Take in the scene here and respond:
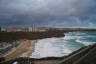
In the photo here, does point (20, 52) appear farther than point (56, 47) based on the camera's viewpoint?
No

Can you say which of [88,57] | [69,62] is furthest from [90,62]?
[69,62]

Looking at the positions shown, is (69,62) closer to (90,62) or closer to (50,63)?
(90,62)

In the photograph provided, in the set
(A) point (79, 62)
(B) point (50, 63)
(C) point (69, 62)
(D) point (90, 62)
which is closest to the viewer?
(A) point (79, 62)

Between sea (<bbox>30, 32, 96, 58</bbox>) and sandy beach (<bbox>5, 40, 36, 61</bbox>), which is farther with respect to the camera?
sea (<bbox>30, 32, 96, 58</bbox>)

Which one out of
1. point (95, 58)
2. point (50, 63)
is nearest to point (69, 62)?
point (95, 58)

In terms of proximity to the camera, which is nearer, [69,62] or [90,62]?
[90,62]

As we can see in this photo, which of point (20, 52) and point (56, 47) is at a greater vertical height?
point (20, 52)

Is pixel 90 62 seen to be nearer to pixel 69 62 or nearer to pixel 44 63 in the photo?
pixel 69 62

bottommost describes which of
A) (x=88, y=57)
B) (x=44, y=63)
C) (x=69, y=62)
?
(x=44, y=63)

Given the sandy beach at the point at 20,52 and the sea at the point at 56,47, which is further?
the sea at the point at 56,47

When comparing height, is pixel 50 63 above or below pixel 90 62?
below

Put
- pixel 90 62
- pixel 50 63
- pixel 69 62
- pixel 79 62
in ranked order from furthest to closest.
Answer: pixel 50 63
pixel 69 62
pixel 90 62
pixel 79 62
